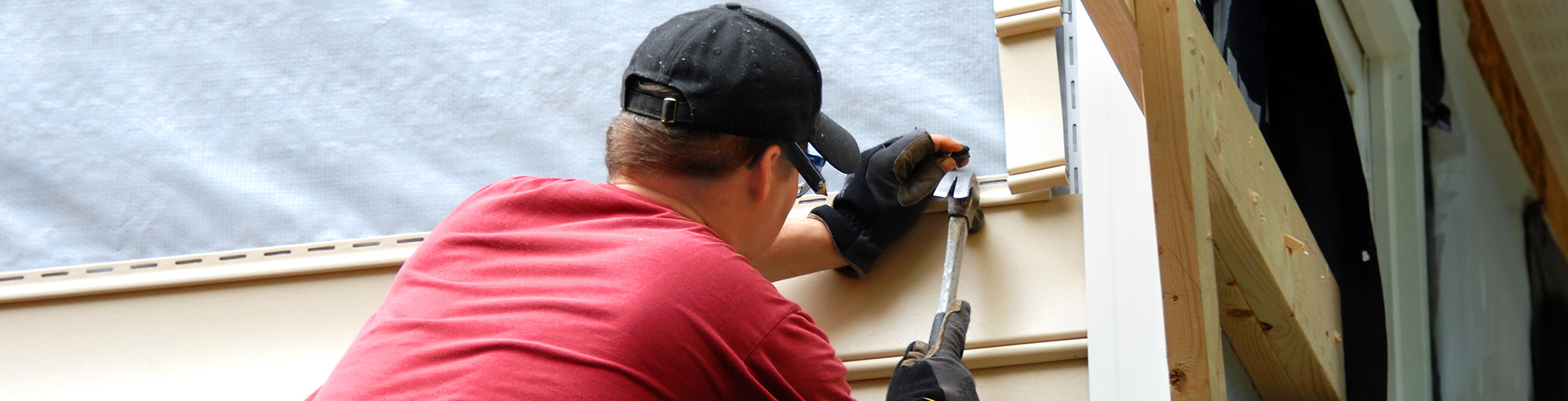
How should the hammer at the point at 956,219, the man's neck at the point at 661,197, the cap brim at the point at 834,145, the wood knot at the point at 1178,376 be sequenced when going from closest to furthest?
the wood knot at the point at 1178,376 → the man's neck at the point at 661,197 → the cap brim at the point at 834,145 → the hammer at the point at 956,219

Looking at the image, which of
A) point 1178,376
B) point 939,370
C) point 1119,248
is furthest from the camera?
point 1119,248

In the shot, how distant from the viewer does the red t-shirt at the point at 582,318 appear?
1.04 m

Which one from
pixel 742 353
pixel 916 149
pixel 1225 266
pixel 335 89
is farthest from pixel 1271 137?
pixel 335 89

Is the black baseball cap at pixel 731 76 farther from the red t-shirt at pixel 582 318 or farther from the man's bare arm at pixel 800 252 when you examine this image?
the man's bare arm at pixel 800 252

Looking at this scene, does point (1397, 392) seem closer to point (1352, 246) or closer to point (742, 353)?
point (1352, 246)

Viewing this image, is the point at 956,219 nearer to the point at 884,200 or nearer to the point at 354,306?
the point at 884,200

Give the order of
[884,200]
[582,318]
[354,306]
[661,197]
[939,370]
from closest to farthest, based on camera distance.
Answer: [582,318] < [661,197] < [939,370] < [884,200] < [354,306]

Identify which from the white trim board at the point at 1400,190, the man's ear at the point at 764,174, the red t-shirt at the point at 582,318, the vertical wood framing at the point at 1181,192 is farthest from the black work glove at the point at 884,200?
the white trim board at the point at 1400,190

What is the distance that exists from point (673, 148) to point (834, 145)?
0.82 ft

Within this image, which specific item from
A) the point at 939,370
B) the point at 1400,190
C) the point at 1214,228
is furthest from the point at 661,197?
the point at 1400,190

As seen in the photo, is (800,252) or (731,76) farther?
(800,252)

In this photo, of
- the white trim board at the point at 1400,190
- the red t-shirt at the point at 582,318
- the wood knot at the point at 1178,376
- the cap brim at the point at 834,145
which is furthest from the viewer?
the white trim board at the point at 1400,190

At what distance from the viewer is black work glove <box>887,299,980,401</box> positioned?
52.7 inches

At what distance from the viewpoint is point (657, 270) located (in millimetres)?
1087
